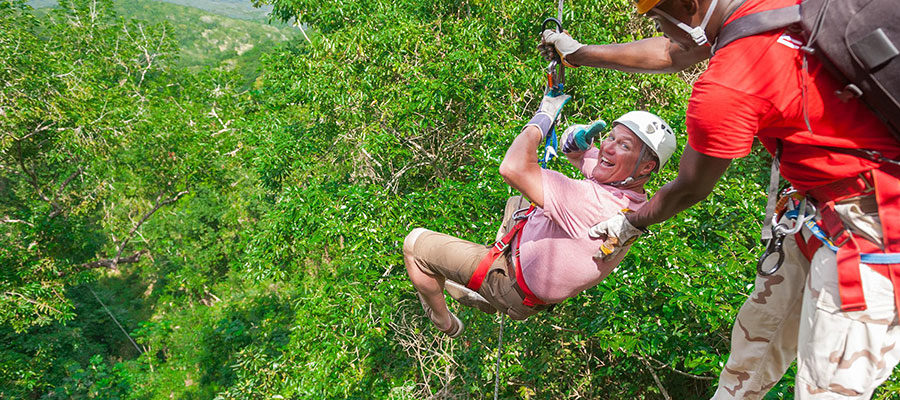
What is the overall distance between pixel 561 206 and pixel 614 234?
219 millimetres

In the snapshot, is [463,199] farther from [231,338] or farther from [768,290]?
[231,338]

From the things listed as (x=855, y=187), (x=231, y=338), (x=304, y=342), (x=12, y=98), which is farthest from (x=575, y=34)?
(x=231, y=338)

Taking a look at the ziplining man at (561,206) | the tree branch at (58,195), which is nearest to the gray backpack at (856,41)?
the ziplining man at (561,206)

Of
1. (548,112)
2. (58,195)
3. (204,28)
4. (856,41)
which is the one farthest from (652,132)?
(204,28)

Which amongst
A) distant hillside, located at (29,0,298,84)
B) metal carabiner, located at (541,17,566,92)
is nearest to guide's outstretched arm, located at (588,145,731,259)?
metal carabiner, located at (541,17,566,92)

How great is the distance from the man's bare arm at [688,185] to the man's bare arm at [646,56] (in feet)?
1.66

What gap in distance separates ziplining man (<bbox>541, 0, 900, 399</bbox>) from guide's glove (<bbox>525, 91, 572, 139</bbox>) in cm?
60

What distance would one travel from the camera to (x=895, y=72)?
3.46 ft

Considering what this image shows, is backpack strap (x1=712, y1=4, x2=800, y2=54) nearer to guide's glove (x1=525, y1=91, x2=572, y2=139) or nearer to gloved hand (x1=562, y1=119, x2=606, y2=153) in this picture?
guide's glove (x1=525, y1=91, x2=572, y2=139)

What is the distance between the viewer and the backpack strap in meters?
1.16

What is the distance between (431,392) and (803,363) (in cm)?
463

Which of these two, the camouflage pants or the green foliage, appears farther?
the green foliage

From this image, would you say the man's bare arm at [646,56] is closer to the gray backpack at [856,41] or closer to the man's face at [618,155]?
the man's face at [618,155]

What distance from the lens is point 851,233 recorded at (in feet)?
4.12
